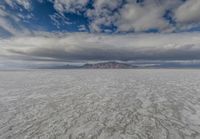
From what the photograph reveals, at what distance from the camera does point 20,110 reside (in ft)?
20.4

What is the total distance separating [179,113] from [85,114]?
14.5 ft

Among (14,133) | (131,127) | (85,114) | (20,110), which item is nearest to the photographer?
(14,133)

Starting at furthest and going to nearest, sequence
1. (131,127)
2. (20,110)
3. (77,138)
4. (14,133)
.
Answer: (20,110)
(131,127)
(14,133)
(77,138)

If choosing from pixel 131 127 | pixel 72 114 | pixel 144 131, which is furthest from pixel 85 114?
pixel 144 131

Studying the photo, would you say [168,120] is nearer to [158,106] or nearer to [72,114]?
[158,106]

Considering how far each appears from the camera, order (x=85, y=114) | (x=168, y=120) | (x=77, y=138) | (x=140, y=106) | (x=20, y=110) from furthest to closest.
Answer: (x=140, y=106)
(x=20, y=110)
(x=85, y=114)
(x=168, y=120)
(x=77, y=138)

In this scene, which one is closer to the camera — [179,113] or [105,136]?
[105,136]

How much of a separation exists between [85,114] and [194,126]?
14.2ft

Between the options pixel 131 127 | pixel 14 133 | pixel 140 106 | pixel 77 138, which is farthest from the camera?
pixel 140 106

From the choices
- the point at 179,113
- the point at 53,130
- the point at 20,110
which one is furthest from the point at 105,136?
the point at 20,110

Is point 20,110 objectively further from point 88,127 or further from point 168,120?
point 168,120

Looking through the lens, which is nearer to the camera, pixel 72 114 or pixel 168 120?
pixel 168 120

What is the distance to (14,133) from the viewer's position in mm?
4062

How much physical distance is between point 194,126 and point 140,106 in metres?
2.53
